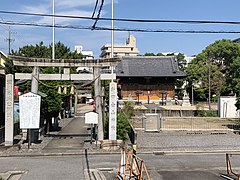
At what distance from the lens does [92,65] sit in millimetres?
19328

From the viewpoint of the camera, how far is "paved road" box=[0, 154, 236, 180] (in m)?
12.1

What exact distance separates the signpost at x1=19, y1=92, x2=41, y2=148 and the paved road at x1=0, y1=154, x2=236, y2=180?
7.07 feet

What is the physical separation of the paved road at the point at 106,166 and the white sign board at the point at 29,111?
2180 mm

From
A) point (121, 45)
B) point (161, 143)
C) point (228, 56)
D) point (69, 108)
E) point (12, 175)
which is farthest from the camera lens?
point (121, 45)

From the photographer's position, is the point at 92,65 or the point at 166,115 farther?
the point at 166,115

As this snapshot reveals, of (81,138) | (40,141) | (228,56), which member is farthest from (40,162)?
(228,56)

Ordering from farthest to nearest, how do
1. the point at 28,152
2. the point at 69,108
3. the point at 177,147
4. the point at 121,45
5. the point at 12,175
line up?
the point at 121,45, the point at 69,108, the point at 177,147, the point at 28,152, the point at 12,175

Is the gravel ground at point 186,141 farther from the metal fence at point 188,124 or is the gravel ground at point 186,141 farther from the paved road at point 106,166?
the paved road at point 106,166

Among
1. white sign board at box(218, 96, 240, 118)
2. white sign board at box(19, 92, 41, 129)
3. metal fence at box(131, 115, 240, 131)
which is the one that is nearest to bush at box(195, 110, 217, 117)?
white sign board at box(218, 96, 240, 118)

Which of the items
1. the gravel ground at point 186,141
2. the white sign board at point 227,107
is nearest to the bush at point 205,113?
the white sign board at point 227,107

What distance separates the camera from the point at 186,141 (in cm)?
2131

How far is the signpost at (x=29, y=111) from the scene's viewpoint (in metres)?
18.0

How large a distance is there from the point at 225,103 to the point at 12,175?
28.6 metres

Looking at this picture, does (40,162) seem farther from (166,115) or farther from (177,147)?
(166,115)
